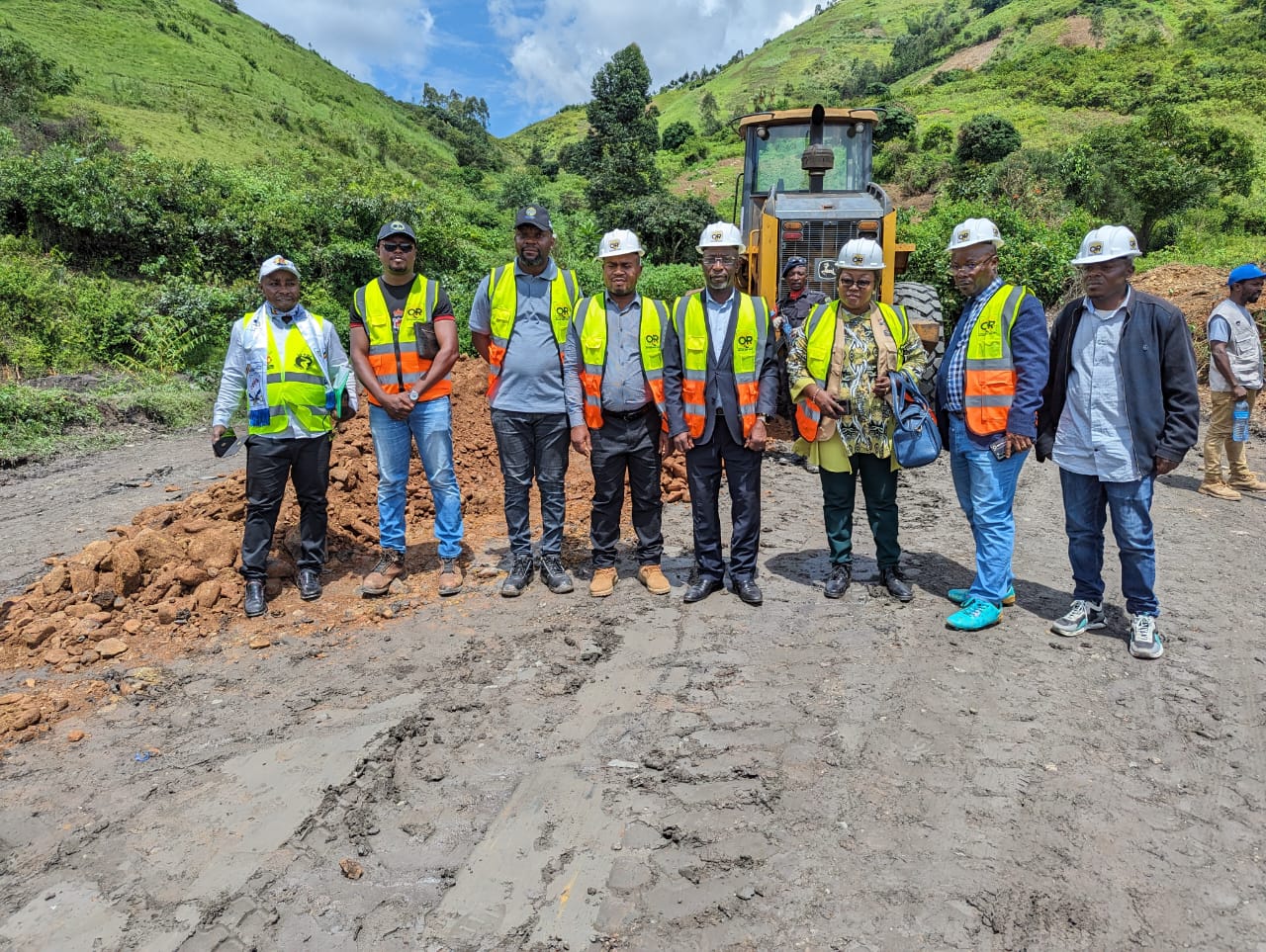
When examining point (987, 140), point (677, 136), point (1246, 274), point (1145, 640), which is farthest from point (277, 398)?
point (677, 136)

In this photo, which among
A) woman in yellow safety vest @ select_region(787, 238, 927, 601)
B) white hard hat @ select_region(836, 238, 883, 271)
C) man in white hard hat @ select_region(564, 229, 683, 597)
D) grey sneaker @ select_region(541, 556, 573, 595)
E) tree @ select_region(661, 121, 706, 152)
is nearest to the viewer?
white hard hat @ select_region(836, 238, 883, 271)

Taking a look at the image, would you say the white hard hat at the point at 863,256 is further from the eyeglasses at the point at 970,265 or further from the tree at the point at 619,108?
the tree at the point at 619,108

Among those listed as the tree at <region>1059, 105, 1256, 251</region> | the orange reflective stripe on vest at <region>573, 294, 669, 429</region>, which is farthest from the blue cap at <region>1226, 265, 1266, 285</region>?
the tree at <region>1059, 105, 1256, 251</region>

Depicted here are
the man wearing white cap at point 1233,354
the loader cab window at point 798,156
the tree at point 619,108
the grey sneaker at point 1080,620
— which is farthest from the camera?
the tree at point 619,108

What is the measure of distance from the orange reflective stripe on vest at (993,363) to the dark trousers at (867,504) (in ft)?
2.03

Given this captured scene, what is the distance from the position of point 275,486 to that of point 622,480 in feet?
6.42

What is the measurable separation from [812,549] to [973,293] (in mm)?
2076

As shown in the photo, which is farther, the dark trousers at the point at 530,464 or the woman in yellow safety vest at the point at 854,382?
the dark trousers at the point at 530,464

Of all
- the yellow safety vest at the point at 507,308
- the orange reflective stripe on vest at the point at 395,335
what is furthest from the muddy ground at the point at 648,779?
the yellow safety vest at the point at 507,308

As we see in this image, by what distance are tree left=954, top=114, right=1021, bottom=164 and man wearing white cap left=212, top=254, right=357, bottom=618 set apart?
31768mm

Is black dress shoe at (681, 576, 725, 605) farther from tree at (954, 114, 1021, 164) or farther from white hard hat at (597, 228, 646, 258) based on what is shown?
tree at (954, 114, 1021, 164)

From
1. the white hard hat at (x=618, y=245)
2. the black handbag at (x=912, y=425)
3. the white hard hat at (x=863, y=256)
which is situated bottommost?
the black handbag at (x=912, y=425)

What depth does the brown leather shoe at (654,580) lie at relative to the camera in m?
4.70

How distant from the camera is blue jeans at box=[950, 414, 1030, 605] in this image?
161 inches
